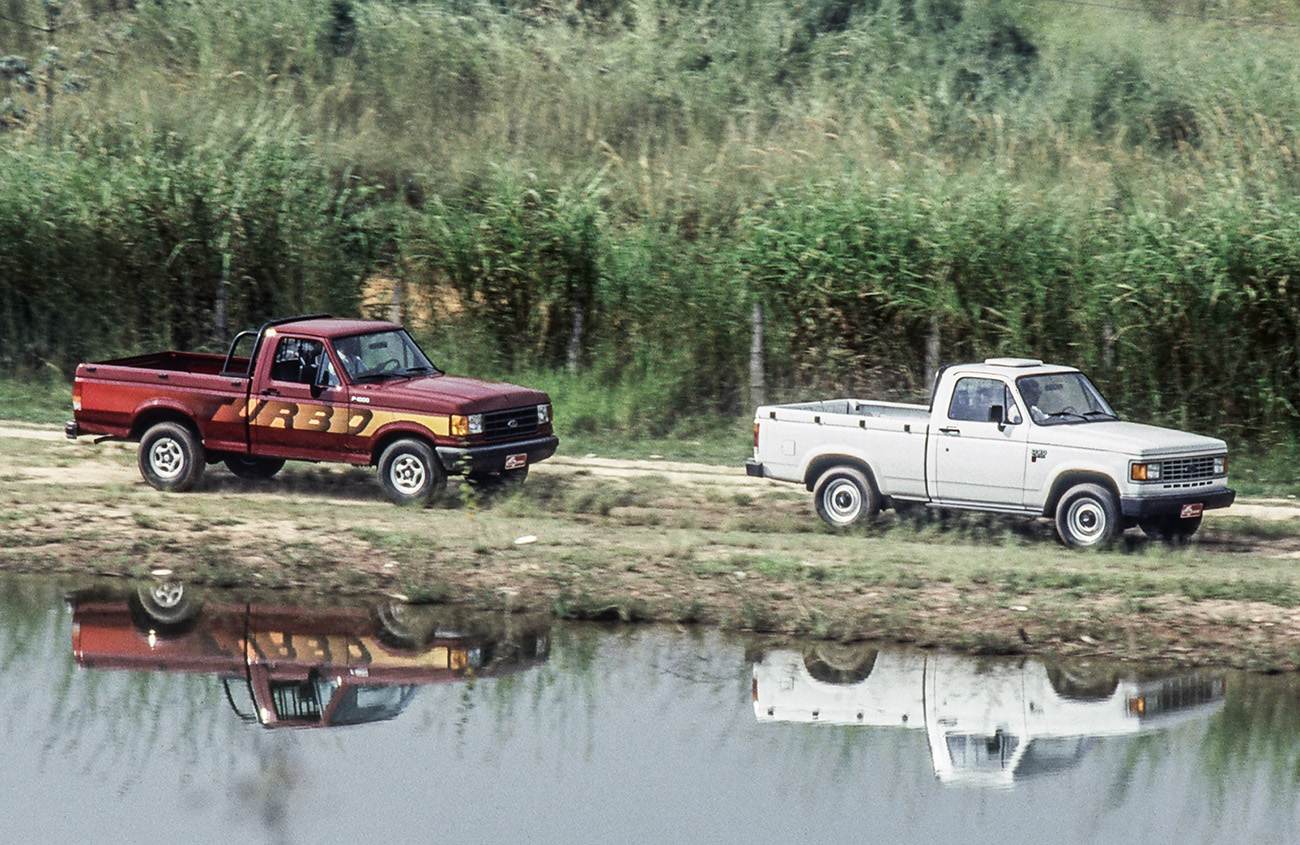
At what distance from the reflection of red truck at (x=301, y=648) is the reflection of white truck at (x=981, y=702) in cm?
192

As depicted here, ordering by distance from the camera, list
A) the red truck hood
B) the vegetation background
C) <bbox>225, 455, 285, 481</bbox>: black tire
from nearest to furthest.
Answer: the red truck hood
<bbox>225, 455, 285, 481</bbox>: black tire
the vegetation background

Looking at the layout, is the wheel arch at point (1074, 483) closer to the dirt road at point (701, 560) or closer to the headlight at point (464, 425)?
the dirt road at point (701, 560)

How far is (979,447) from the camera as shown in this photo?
14.0 meters

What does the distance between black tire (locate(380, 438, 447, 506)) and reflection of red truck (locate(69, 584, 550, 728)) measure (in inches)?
117

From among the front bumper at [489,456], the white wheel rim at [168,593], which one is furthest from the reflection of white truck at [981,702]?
the front bumper at [489,456]

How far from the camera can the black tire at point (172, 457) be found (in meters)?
15.5

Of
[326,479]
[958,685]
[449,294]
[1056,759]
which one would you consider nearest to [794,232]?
[449,294]

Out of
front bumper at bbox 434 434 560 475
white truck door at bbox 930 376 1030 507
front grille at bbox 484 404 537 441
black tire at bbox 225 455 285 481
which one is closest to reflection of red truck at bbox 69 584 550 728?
front bumper at bbox 434 434 560 475

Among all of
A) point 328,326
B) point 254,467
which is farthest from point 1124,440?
point 254,467

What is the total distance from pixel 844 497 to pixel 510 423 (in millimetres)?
3351

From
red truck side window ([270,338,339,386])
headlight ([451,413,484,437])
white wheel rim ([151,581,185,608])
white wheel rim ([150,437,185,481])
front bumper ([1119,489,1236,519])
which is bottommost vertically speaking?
white wheel rim ([151,581,185,608])

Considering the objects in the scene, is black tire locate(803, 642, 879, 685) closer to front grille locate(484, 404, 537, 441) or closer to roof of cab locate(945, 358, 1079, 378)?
roof of cab locate(945, 358, 1079, 378)

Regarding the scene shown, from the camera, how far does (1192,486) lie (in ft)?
44.6

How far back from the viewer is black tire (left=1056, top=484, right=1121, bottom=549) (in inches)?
527
